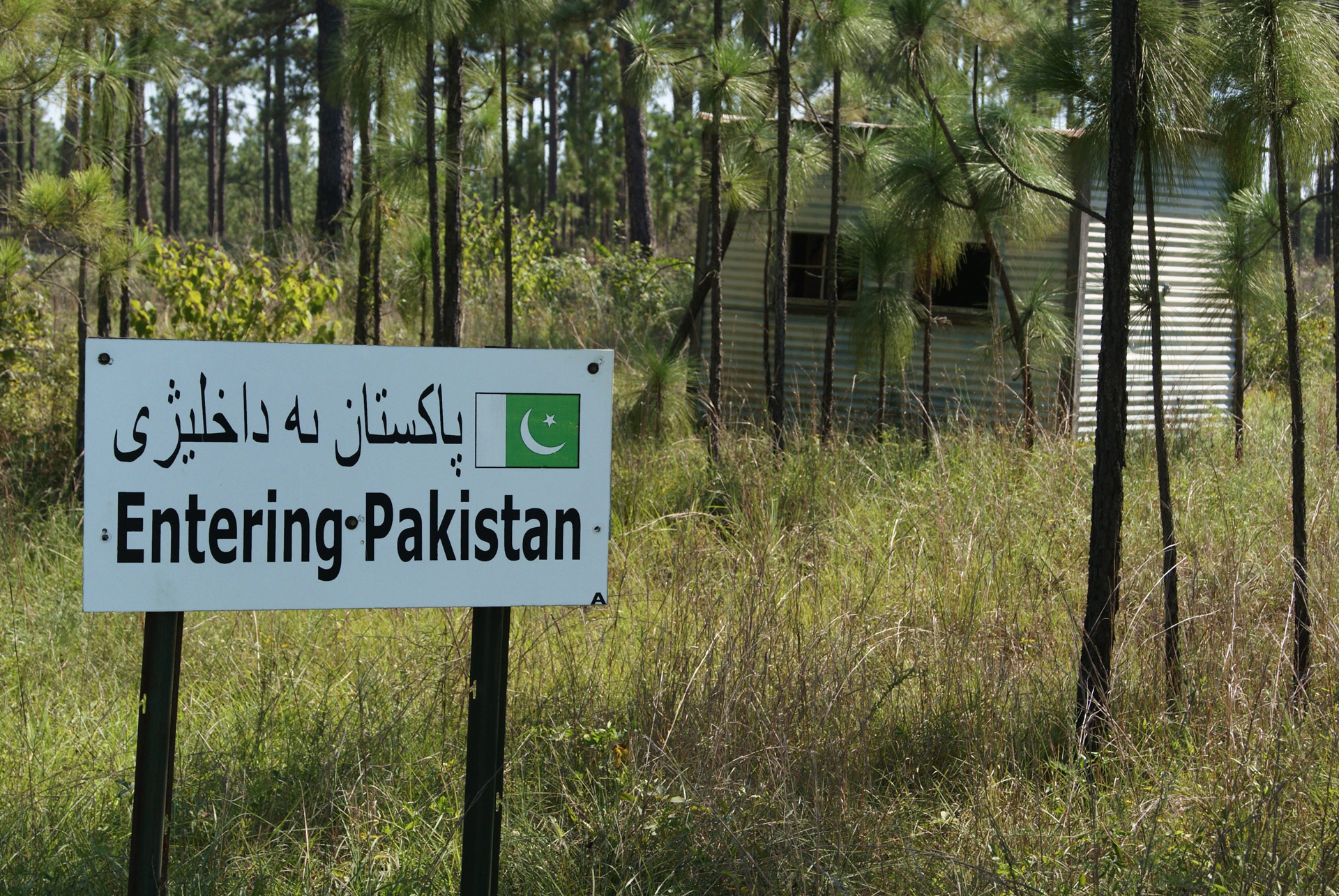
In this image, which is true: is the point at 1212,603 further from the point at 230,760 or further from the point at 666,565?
the point at 230,760

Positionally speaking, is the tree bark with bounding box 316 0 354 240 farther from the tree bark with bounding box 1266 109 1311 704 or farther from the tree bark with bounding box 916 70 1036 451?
the tree bark with bounding box 1266 109 1311 704

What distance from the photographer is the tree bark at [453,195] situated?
6766 millimetres

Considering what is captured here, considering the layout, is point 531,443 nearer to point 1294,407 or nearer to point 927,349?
point 1294,407

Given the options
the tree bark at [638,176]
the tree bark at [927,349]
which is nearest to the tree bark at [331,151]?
the tree bark at [638,176]

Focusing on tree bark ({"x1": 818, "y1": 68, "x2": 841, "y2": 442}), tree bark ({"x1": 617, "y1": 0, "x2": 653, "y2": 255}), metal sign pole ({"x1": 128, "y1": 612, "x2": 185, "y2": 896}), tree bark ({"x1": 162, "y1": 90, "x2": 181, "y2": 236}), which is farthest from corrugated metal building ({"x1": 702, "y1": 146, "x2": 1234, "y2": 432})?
tree bark ({"x1": 162, "y1": 90, "x2": 181, "y2": 236})

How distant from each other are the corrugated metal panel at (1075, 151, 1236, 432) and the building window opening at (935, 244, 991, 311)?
924 mm

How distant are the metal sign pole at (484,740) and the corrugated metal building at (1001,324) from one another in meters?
→ 7.19

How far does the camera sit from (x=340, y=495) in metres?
1.84

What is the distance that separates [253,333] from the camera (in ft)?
25.2

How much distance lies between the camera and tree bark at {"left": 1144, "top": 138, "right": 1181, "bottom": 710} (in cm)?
318

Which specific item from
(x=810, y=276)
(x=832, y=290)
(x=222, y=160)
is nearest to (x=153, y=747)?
(x=832, y=290)

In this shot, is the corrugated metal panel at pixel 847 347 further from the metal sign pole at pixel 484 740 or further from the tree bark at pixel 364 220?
the metal sign pole at pixel 484 740

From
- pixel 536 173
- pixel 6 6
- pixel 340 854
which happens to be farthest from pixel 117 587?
pixel 536 173

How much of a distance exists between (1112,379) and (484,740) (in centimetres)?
191
